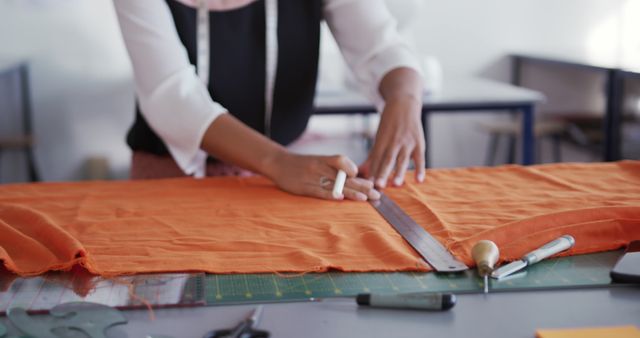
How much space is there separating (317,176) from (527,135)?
184 centimetres

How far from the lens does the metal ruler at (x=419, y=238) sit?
0.92m

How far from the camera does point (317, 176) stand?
1278 mm

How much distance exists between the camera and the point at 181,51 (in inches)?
56.9

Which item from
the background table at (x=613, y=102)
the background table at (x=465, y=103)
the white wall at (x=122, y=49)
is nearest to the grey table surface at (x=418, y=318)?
the background table at (x=465, y=103)

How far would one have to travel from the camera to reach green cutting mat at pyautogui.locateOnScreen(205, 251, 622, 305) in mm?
847

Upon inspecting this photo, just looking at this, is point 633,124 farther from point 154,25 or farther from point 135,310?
point 135,310

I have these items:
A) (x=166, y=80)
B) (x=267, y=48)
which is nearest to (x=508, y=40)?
(x=267, y=48)

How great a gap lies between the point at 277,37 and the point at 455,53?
302 cm

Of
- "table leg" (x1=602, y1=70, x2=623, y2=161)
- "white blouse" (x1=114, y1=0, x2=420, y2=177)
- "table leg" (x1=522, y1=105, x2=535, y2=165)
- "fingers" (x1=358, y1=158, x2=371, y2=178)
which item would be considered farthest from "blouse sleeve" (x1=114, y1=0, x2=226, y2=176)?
"table leg" (x1=602, y1=70, x2=623, y2=161)

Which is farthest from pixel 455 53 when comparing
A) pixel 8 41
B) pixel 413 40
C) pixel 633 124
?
pixel 8 41

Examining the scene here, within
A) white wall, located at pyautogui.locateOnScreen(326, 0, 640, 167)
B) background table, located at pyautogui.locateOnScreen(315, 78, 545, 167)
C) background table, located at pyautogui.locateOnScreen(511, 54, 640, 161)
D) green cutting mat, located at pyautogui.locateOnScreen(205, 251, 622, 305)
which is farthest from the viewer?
white wall, located at pyautogui.locateOnScreen(326, 0, 640, 167)

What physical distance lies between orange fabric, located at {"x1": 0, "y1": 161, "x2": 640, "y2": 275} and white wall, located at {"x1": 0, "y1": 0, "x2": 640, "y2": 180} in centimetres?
259

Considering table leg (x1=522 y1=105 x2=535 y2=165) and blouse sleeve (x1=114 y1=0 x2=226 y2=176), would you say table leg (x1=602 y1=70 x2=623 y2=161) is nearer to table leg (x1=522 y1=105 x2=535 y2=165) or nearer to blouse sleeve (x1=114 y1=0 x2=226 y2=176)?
table leg (x1=522 y1=105 x2=535 y2=165)

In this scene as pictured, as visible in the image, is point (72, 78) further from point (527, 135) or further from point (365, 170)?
point (365, 170)
